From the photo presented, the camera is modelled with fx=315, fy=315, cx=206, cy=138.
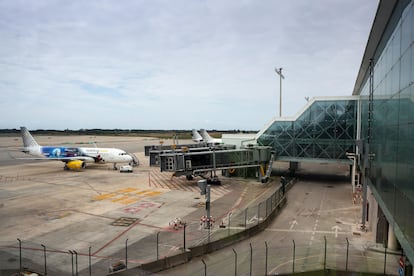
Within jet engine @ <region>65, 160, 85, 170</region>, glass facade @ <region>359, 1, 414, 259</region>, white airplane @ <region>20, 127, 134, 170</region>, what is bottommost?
jet engine @ <region>65, 160, 85, 170</region>

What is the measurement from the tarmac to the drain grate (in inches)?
3.4

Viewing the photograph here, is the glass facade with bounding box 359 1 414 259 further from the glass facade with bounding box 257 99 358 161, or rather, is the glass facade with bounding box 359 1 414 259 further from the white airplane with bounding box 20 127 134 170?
the white airplane with bounding box 20 127 134 170

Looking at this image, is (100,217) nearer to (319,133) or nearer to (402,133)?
(402,133)

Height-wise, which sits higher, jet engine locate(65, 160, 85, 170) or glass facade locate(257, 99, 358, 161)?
glass facade locate(257, 99, 358, 161)

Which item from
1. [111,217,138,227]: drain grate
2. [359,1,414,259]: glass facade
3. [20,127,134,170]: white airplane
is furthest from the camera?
[20,127,134,170]: white airplane

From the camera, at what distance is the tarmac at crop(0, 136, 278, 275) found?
66.7 ft

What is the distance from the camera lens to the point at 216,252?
71.6ft

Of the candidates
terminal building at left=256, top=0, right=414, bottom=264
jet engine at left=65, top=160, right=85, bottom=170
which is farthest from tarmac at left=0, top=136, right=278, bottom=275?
terminal building at left=256, top=0, right=414, bottom=264

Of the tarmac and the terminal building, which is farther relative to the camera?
the tarmac

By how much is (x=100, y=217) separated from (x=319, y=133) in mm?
36029

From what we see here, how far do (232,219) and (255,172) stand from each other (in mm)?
26493

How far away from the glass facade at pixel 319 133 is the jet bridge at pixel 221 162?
346 cm

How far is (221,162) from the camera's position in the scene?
4900 cm

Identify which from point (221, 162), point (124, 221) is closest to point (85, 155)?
point (221, 162)
